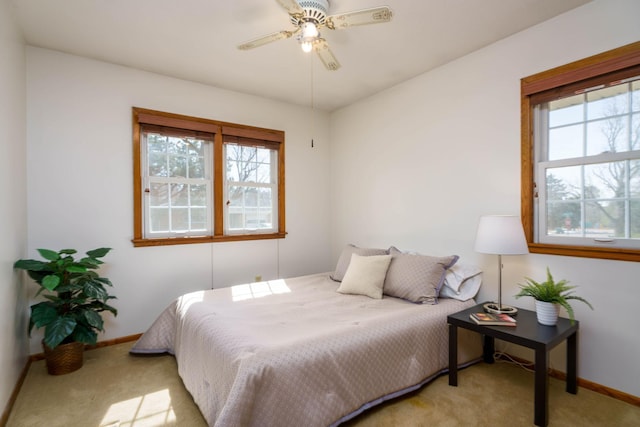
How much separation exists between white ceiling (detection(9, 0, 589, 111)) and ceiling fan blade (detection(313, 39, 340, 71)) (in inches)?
11.3

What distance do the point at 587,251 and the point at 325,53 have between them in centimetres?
224

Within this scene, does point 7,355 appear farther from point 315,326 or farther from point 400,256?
point 400,256

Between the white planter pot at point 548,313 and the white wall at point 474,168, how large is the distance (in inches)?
14.6

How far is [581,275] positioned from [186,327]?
2.80m

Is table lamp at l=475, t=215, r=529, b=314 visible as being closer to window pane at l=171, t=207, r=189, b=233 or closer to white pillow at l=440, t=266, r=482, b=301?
white pillow at l=440, t=266, r=482, b=301

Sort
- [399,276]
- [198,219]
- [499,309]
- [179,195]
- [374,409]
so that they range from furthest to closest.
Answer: [198,219] → [179,195] → [399,276] → [499,309] → [374,409]

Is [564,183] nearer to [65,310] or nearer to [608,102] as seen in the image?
[608,102]

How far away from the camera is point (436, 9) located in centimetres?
217

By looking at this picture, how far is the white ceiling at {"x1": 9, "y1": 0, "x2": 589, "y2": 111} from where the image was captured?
2.14m

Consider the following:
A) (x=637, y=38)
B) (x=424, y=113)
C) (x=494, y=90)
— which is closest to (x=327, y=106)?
(x=424, y=113)

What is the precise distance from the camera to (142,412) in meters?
1.93

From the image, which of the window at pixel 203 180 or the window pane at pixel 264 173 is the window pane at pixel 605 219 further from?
the window pane at pixel 264 173

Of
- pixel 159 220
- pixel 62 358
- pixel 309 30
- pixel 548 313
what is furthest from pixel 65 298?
pixel 548 313

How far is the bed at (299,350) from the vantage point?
1.57 metres
